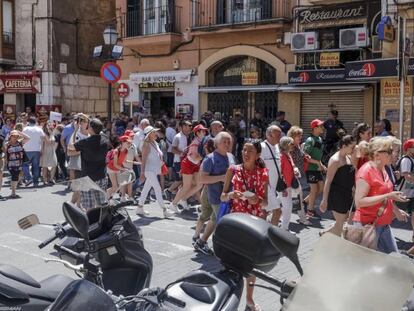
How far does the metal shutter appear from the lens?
607 inches

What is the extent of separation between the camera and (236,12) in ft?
58.0

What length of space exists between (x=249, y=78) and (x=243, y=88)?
1.58 ft

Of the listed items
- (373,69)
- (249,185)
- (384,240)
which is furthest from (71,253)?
(373,69)

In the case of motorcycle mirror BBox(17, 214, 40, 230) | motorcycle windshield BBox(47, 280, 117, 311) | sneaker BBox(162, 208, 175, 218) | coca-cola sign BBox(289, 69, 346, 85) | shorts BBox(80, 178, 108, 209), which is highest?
coca-cola sign BBox(289, 69, 346, 85)

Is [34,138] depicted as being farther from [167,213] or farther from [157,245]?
[157,245]

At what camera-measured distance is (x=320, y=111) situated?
52.9 feet

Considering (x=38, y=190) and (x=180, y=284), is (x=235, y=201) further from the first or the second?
(x=38, y=190)

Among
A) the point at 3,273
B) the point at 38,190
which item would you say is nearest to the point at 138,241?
the point at 3,273

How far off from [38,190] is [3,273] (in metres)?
10.7

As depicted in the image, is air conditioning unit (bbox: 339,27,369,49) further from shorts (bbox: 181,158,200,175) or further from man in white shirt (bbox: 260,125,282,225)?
man in white shirt (bbox: 260,125,282,225)

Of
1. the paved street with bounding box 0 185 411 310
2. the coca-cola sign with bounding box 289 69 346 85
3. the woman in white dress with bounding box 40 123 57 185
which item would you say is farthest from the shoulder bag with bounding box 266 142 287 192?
the coca-cola sign with bounding box 289 69 346 85

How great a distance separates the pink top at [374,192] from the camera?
16.7 ft

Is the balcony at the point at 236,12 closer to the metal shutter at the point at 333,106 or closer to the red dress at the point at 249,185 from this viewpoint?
the metal shutter at the point at 333,106

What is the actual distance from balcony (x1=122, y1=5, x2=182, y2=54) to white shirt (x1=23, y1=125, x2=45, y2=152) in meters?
6.55
